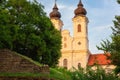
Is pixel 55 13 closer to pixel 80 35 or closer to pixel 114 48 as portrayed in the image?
pixel 80 35

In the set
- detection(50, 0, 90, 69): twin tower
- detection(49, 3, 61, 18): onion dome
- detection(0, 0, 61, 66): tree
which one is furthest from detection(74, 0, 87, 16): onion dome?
detection(0, 0, 61, 66): tree

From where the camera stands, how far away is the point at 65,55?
78500mm

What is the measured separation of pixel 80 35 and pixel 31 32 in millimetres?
40181

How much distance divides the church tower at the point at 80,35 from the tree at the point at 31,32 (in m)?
34.4

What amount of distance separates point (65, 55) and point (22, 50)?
39440 mm

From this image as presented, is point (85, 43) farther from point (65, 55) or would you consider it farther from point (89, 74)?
point (89, 74)

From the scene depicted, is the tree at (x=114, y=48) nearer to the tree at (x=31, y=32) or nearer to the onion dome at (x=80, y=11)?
the tree at (x=31, y=32)

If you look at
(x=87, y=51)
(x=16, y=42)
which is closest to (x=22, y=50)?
(x=16, y=42)

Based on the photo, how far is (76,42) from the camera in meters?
79.1

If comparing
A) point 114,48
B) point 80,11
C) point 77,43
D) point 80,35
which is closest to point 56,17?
point 80,11

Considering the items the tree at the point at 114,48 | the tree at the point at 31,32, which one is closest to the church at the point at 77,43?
the tree at the point at 31,32

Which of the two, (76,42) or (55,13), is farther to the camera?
(55,13)

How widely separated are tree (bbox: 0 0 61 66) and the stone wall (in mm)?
15389

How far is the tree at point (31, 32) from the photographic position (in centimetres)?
3828
